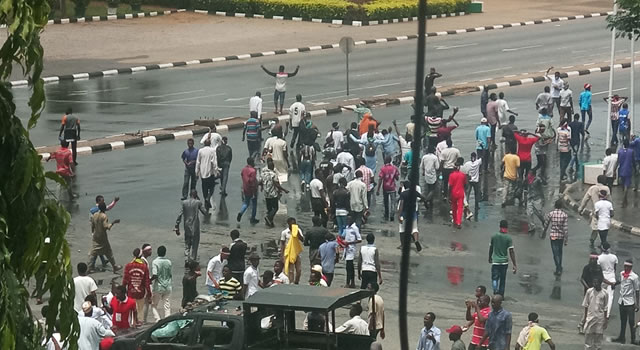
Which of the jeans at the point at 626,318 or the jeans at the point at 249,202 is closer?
the jeans at the point at 626,318

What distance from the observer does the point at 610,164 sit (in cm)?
2612

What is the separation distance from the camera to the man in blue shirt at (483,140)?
88.2 ft

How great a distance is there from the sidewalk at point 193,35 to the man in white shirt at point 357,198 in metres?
20.3

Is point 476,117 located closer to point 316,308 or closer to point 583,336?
point 583,336

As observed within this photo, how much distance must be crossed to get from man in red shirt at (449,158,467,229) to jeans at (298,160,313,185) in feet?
10.3

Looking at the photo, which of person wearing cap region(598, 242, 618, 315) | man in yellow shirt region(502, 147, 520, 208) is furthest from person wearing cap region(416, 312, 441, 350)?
man in yellow shirt region(502, 147, 520, 208)

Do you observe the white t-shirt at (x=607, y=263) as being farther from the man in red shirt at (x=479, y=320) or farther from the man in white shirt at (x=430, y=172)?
the man in white shirt at (x=430, y=172)

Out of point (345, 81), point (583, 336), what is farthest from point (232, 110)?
point (583, 336)

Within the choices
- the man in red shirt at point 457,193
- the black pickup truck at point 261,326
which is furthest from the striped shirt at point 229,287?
the man in red shirt at point 457,193

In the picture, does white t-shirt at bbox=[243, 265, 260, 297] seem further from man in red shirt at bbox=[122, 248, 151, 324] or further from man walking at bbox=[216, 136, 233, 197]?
man walking at bbox=[216, 136, 233, 197]

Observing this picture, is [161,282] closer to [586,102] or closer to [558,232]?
[558,232]

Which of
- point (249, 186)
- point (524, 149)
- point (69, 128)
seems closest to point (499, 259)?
point (249, 186)

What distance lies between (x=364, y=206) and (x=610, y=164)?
5.86 metres

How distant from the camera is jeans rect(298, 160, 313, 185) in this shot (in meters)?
25.7
